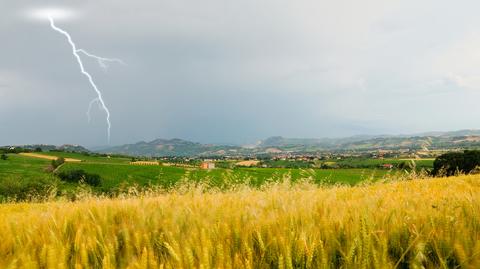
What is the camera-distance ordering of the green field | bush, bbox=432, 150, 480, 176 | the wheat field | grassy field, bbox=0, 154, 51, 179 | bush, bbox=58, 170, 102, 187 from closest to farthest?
the wheat field, bush, bbox=432, 150, 480, 176, the green field, grassy field, bbox=0, 154, 51, 179, bush, bbox=58, 170, 102, 187

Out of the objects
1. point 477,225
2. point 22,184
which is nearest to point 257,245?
point 477,225

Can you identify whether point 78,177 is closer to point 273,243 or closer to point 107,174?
point 107,174

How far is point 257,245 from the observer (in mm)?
2111

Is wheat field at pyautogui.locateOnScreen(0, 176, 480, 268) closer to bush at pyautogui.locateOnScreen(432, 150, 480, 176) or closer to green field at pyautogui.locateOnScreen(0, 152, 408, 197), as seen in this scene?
green field at pyautogui.locateOnScreen(0, 152, 408, 197)

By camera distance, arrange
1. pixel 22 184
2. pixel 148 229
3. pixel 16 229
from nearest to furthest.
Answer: pixel 148 229 < pixel 16 229 < pixel 22 184

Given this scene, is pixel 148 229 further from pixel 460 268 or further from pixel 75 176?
pixel 75 176

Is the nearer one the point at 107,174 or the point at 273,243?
the point at 273,243

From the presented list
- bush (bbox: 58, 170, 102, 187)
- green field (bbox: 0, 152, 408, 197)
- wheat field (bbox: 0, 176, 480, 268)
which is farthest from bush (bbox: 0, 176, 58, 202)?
wheat field (bbox: 0, 176, 480, 268)

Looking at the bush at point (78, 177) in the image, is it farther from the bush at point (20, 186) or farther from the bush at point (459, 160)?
the bush at point (459, 160)

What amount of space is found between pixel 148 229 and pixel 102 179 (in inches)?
4129

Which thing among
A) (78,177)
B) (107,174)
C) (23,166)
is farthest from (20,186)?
(23,166)

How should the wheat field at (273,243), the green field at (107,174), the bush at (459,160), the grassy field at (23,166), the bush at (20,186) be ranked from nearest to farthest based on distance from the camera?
the wheat field at (273,243) → the bush at (459,160) → the bush at (20,186) → the green field at (107,174) → the grassy field at (23,166)

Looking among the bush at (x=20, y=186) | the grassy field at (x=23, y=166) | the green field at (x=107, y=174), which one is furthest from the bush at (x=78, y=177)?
the bush at (x=20, y=186)

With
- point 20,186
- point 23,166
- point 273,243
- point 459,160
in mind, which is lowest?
point 20,186
